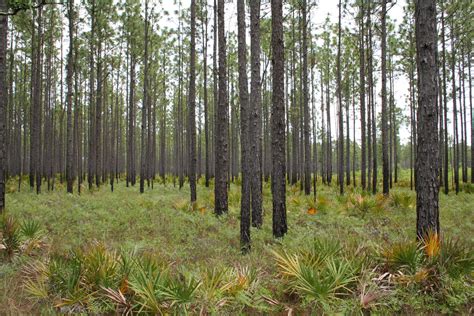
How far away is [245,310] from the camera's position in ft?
14.6

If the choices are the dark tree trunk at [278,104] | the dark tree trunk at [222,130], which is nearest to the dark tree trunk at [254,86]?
the dark tree trunk at [278,104]

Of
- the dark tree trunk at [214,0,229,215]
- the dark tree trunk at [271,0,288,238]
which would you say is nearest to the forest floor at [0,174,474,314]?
the dark tree trunk at [214,0,229,215]

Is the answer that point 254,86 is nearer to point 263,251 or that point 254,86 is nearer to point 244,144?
point 244,144

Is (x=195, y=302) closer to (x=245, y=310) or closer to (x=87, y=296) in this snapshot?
(x=245, y=310)

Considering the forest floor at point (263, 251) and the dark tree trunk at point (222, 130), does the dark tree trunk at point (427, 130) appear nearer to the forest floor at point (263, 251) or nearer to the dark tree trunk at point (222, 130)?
the forest floor at point (263, 251)

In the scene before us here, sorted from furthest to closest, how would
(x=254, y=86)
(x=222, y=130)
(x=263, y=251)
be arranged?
(x=222, y=130)
(x=254, y=86)
(x=263, y=251)

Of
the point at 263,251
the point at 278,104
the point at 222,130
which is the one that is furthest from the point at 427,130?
the point at 222,130

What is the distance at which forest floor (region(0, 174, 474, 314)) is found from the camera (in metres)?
4.38

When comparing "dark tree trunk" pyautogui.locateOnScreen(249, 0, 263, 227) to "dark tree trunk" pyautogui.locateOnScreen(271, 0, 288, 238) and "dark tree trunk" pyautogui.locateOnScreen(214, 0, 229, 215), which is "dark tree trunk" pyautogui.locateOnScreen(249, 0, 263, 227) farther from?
"dark tree trunk" pyautogui.locateOnScreen(214, 0, 229, 215)

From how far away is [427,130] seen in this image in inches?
231

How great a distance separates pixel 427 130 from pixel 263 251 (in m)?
4.12

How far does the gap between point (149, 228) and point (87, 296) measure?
5.38m

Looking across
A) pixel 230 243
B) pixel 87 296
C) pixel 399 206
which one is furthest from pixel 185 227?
pixel 399 206

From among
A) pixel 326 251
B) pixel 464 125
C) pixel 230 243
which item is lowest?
pixel 230 243
